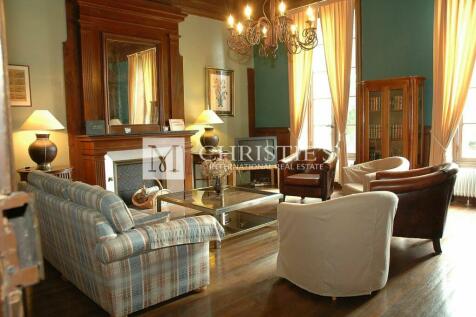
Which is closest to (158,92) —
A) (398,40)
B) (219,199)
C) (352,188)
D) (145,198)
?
(145,198)

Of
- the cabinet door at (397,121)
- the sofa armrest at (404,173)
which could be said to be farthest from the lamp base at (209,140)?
the sofa armrest at (404,173)

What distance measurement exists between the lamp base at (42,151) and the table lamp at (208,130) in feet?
8.17

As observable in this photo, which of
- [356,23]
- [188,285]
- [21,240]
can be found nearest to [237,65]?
[356,23]

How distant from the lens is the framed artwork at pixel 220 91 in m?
6.92

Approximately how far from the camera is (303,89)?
681cm

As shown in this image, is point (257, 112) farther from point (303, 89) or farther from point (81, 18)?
point (81, 18)

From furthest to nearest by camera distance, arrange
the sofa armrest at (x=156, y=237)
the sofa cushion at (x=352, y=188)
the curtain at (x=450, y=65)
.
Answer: the curtain at (x=450, y=65), the sofa cushion at (x=352, y=188), the sofa armrest at (x=156, y=237)


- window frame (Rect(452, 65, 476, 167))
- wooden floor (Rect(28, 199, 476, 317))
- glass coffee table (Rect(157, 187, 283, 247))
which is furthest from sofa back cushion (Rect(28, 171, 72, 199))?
window frame (Rect(452, 65, 476, 167))

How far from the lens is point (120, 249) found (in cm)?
221

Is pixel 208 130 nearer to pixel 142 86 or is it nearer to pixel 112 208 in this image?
pixel 142 86

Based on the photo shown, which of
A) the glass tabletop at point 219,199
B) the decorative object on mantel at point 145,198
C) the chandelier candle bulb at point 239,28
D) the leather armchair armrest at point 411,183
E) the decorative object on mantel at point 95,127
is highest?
the chandelier candle bulb at point 239,28

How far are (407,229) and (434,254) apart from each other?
346mm

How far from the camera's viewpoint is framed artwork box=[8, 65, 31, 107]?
4.63 meters

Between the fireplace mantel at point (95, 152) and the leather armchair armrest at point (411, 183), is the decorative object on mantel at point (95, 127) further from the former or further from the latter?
the leather armchair armrest at point (411, 183)
